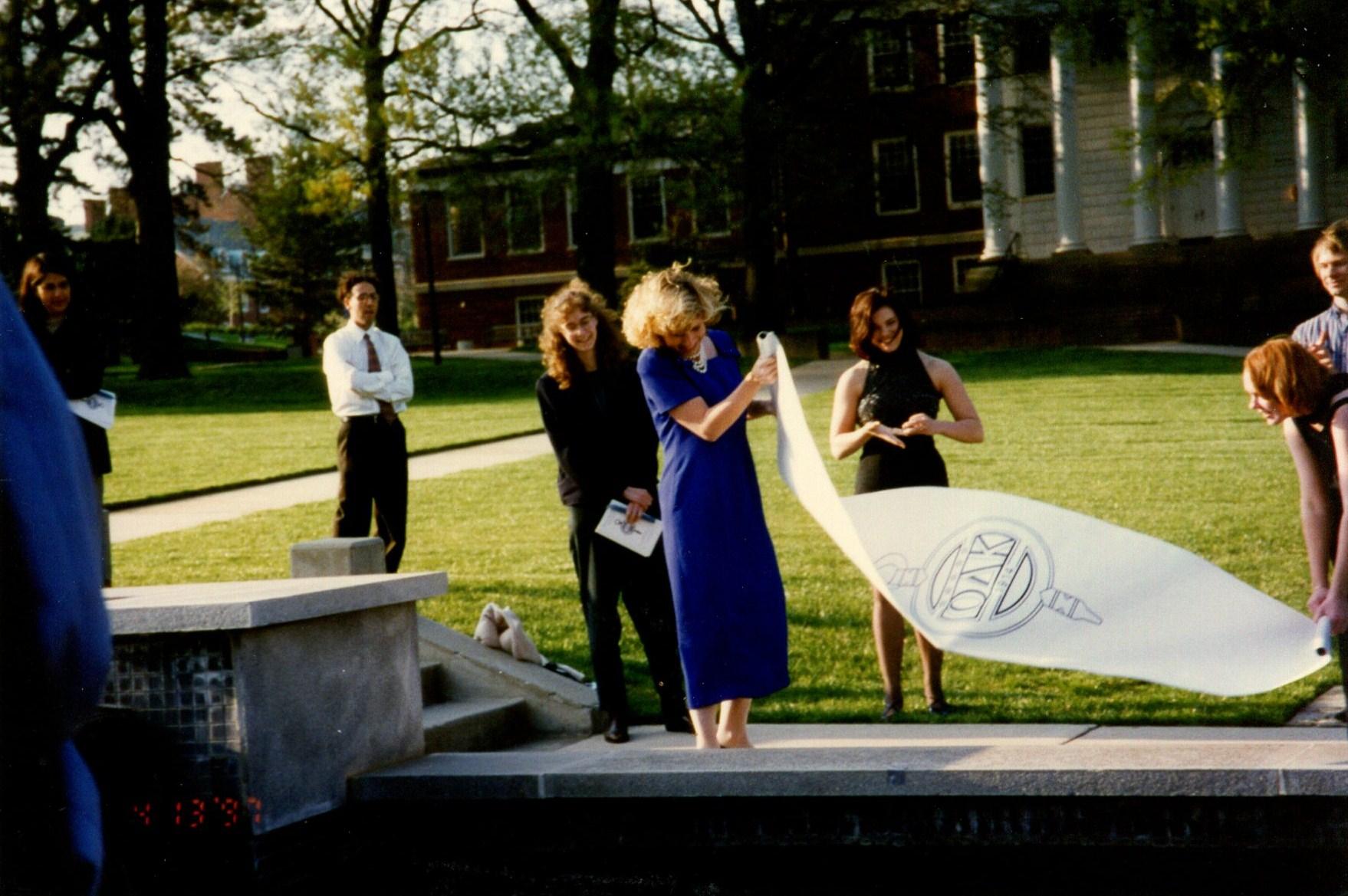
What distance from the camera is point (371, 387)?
10.1 meters

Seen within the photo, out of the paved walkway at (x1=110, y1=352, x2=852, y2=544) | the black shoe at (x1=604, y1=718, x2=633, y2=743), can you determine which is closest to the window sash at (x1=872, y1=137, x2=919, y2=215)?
the paved walkway at (x1=110, y1=352, x2=852, y2=544)

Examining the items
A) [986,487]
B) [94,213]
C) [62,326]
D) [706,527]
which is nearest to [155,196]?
[94,213]

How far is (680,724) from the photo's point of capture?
7949 millimetres

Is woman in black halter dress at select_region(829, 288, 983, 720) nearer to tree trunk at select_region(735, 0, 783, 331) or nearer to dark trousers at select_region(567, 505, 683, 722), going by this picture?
dark trousers at select_region(567, 505, 683, 722)

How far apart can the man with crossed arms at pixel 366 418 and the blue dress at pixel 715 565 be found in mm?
4137

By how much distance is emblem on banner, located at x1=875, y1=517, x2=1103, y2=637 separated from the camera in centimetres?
633

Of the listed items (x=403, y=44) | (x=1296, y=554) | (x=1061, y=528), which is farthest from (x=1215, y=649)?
(x=403, y=44)

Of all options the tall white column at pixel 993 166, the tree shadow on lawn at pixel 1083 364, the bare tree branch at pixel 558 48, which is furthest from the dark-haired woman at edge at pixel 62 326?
the tall white column at pixel 993 166

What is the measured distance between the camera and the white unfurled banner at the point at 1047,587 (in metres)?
6.03

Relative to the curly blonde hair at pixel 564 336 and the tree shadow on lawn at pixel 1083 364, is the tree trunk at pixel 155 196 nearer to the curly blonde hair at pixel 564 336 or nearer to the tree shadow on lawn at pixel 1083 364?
the tree shadow on lawn at pixel 1083 364

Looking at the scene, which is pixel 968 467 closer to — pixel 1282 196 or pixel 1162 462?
pixel 1162 462

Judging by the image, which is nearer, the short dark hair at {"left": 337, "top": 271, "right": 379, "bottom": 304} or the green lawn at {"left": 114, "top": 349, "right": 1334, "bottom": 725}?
the green lawn at {"left": 114, "top": 349, "right": 1334, "bottom": 725}

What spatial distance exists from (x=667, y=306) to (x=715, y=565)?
1030 mm

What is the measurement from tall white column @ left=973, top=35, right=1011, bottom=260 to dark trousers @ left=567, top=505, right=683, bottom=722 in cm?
3121
